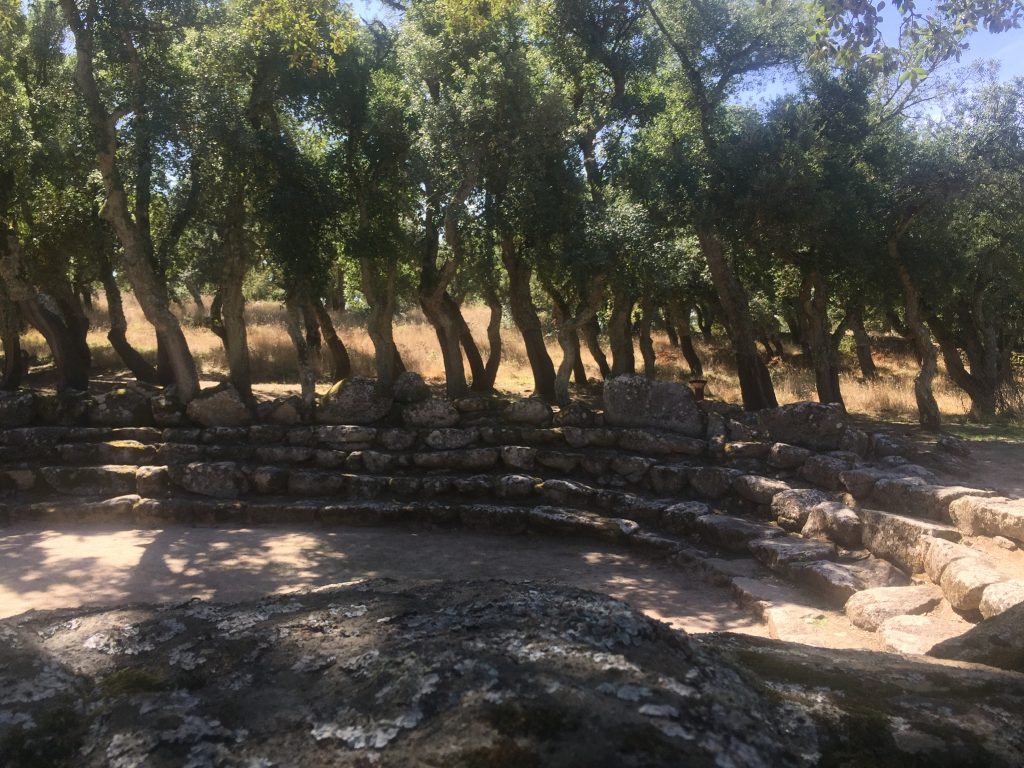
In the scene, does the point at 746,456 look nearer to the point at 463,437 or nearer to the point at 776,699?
the point at 463,437

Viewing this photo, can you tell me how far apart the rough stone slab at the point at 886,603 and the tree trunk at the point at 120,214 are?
9989 millimetres

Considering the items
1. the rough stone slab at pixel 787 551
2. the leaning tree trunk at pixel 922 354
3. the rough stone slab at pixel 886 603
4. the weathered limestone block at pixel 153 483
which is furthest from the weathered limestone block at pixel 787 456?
the weathered limestone block at pixel 153 483

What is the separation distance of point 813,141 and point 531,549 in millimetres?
7352

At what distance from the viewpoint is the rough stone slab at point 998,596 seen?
5.28m

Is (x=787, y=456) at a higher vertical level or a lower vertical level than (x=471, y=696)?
lower

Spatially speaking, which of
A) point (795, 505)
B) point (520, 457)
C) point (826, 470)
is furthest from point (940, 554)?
point (520, 457)

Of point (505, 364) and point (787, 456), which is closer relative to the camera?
point (787, 456)

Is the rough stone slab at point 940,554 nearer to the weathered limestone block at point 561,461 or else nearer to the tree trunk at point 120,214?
the weathered limestone block at point 561,461

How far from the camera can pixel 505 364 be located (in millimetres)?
22156

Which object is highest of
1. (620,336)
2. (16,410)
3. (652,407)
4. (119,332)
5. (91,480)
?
(119,332)

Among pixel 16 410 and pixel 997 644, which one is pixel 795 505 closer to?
pixel 997 644

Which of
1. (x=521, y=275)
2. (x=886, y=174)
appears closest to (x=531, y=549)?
(x=521, y=275)

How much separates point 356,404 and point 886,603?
7973 mm

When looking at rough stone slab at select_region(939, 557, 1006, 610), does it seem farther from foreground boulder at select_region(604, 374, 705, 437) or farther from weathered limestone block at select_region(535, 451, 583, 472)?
weathered limestone block at select_region(535, 451, 583, 472)
